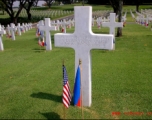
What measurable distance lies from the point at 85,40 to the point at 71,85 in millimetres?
2171

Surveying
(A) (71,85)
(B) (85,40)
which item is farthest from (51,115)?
(B) (85,40)

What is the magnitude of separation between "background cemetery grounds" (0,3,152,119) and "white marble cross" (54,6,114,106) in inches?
27.0

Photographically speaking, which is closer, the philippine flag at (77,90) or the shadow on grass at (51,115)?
the philippine flag at (77,90)

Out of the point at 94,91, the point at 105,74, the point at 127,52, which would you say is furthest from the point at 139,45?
the point at 94,91

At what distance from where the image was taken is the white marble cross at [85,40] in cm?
454

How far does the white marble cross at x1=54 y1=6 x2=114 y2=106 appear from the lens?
4.54 m

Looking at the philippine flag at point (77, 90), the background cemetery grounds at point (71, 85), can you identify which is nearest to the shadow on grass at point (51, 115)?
the background cemetery grounds at point (71, 85)

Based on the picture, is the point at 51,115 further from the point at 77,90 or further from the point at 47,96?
the point at 47,96

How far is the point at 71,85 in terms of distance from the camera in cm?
645

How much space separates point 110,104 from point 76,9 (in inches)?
98.8

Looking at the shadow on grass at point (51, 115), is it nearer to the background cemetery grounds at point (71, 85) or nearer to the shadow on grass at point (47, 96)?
the background cemetery grounds at point (71, 85)

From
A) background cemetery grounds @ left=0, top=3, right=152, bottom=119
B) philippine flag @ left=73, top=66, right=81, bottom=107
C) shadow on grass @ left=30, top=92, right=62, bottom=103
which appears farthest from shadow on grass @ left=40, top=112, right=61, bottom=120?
shadow on grass @ left=30, top=92, right=62, bottom=103

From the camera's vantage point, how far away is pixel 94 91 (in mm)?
5984

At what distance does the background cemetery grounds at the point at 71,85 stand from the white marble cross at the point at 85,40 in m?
0.69
